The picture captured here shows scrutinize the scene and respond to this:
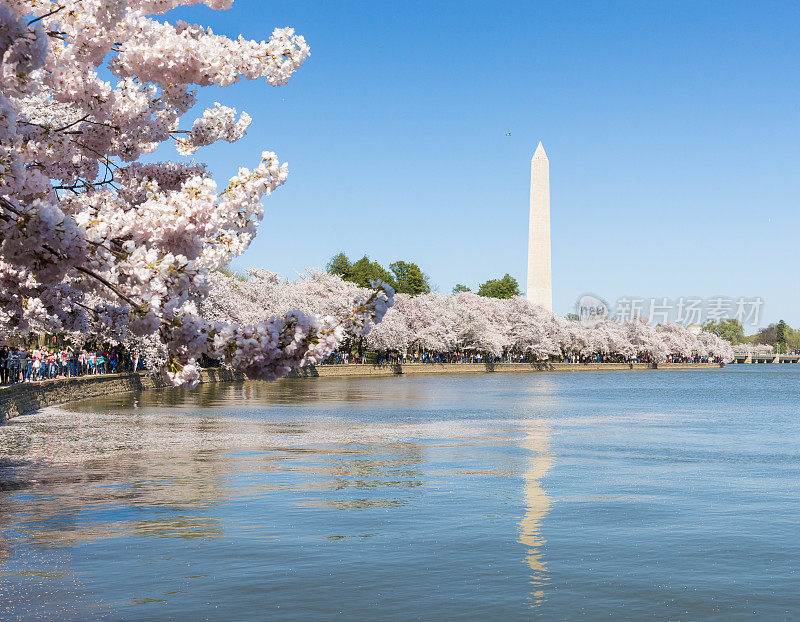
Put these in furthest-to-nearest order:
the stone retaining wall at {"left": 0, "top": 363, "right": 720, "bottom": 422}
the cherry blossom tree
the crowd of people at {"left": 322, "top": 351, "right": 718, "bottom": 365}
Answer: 1. the crowd of people at {"left": 322, "top": 351, "right": 718, "bottom": 365}
2. the stone retaining wall at {"left": 0, "top": 363, "right": 720, "bottom": 422}
3. the cherry blossom tree

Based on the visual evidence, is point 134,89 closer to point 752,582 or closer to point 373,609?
point 373,609

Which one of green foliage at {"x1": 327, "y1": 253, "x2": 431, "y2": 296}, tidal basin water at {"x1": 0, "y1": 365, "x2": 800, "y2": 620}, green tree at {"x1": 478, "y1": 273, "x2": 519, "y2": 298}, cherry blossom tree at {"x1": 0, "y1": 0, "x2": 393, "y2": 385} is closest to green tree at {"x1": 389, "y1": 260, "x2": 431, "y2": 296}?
green foliage at {"x1": 327, "y1": 253, "x2": 431, "y2": 296}

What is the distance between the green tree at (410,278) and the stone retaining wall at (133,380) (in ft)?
67.6

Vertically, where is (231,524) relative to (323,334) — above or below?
below

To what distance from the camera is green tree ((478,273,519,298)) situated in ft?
518

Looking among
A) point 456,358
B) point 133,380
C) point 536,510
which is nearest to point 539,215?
point 456,358

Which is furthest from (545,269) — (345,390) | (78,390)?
(78,390)

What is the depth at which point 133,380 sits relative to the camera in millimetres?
56281

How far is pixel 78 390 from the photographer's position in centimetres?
4531

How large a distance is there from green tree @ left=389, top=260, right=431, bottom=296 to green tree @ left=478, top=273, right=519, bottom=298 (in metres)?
22.8

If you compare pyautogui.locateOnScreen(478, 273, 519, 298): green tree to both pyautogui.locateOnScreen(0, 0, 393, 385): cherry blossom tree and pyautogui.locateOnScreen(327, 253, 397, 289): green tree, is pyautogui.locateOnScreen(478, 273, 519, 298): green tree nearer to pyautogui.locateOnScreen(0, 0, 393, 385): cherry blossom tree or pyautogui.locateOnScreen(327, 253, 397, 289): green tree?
pyautogui.locateOnScreen(327, 253, 397, 289): green tree

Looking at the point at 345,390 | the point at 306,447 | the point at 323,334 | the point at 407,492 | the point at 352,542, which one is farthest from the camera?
the point at 345,390

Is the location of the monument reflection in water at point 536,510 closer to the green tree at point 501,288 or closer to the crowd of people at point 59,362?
the crowd of people at point 59,362

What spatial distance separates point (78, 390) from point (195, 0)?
36782mm
